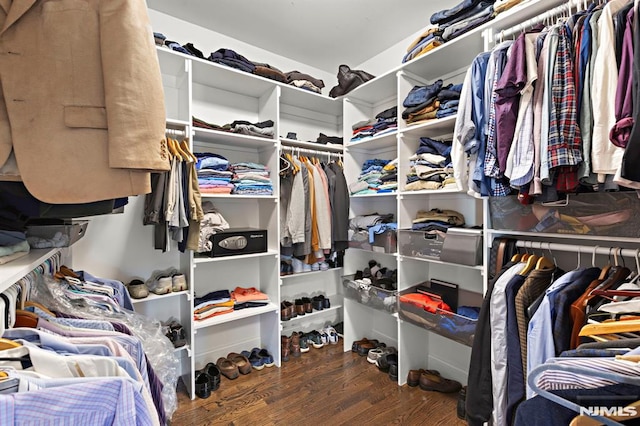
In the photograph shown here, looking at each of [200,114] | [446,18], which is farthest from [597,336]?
[200,114]

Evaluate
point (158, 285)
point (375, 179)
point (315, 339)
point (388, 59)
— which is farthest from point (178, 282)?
point (388, 59)

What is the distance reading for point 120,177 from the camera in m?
0.68

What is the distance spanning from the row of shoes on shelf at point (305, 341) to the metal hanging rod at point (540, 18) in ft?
8.23

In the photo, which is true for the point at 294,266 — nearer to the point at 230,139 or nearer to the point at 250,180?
the point at 250,180

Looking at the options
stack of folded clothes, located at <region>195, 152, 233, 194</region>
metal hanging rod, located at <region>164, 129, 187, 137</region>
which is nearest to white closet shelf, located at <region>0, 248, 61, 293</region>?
stack of folded clothes, located at <region>195, 152, 233, 194</region>

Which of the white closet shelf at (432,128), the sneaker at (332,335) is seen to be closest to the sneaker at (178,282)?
the sneaker at (332,335)

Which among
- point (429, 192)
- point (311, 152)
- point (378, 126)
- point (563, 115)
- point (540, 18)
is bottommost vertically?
point (429, 192)

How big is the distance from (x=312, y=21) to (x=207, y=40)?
2.82ft

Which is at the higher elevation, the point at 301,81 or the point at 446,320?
the point at 301,81

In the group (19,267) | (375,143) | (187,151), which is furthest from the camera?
(375,143)

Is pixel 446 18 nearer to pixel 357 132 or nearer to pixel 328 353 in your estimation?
pixel 357 132

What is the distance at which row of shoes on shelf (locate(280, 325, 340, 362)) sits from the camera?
99.0 inches

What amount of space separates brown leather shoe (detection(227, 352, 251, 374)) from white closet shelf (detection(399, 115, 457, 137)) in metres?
2.06

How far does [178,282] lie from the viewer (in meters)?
2.03
